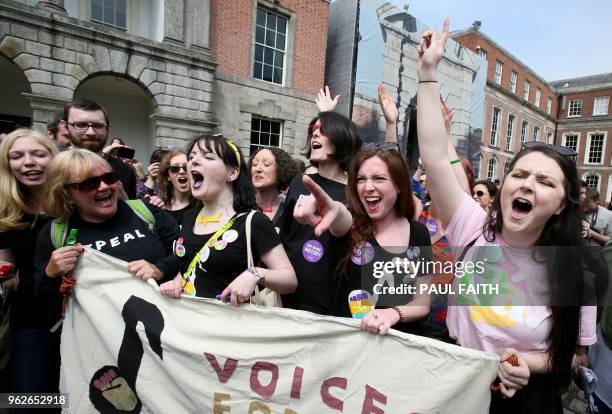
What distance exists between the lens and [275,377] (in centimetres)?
162

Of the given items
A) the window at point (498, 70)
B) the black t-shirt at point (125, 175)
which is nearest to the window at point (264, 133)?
the black t-shirt at point (125, 175)

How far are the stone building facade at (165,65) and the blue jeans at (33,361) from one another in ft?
25.1

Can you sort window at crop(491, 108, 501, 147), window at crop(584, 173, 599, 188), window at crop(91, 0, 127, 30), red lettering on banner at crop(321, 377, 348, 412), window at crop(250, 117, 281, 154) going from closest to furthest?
red lettering on banner at crop(321, 377, 348, 412) → window at crop(91, 0, 127, 30) → window at crop(250, 117, 281, 154) → window at crop(491, 108, 501, 147) → window at crop(584, 173, 599, 188)

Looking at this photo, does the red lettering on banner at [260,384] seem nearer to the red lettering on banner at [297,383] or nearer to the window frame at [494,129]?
the red lettering on banner at [297,383]

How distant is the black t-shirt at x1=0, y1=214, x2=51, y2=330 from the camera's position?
6.54 feet

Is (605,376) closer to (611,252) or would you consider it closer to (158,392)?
(611,252)

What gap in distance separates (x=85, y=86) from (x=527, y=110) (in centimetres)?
3305

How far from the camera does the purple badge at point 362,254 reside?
173 cm

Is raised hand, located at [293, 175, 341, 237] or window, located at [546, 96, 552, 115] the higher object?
window, located at [546, 96, 552, 115]

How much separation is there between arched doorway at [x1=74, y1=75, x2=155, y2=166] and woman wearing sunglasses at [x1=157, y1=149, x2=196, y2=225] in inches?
287

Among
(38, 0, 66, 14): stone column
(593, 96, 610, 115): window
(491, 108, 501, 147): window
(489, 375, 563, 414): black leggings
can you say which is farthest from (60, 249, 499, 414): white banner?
(593, 96, 610, 115): window

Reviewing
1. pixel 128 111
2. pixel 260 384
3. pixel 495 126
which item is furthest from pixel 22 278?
pixel 495 126

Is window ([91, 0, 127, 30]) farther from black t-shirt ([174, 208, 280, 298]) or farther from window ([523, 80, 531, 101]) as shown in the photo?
window ([523, 80, 531, 101])

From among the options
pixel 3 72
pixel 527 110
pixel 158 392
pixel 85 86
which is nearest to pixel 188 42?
pixel 85 86
